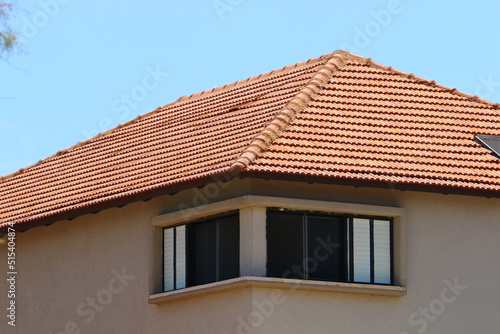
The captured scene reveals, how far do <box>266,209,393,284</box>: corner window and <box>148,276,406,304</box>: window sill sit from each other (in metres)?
0.35

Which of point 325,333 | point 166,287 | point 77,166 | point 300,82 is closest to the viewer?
point 325,333

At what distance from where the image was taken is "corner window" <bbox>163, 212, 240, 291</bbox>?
25109mm

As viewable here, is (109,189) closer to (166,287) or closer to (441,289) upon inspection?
(166,287)

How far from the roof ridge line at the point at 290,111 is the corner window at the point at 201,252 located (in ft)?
4.39

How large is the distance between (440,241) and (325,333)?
3028 millimetres

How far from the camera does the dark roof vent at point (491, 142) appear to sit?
27.4 meters

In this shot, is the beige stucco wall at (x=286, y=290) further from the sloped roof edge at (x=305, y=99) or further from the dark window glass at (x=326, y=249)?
the sloped roof edge at (x=305, y=99)

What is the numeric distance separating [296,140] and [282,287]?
9.95 ft

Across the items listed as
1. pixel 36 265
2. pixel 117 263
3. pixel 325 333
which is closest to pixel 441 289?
pixel 325 333

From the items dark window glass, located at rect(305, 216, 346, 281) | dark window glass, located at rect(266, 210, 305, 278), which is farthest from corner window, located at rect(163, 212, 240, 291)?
dark window glass, located at rect(305, 216, 346, 281)

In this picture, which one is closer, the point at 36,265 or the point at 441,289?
the point at 441,289

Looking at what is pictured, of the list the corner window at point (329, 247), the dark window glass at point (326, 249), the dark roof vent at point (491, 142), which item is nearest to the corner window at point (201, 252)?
the corner window at point (329, 247)

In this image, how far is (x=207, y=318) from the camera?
25.0m

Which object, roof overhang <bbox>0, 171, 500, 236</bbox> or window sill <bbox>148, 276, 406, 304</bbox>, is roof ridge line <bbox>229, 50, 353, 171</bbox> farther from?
window sill <bbox>148, 276, 406, 304</bbox>
